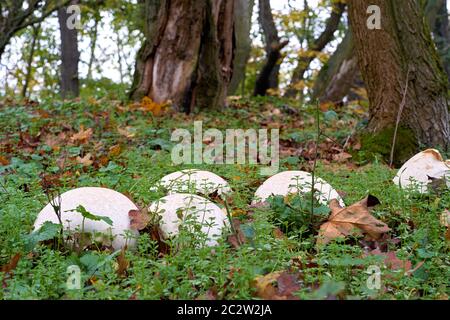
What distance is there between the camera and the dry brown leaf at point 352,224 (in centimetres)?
354

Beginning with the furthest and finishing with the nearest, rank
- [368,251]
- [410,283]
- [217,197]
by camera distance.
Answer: [217,197], [368,251], [410,283]

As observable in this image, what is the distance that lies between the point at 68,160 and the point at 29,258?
8.79 ft

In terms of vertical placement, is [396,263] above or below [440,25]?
below

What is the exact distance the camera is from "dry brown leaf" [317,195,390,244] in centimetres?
354

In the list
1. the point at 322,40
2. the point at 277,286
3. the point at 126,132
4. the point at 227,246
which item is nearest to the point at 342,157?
the point at 126,132

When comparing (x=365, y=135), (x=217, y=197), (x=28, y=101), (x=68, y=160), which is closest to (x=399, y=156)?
(x=365, y=135)

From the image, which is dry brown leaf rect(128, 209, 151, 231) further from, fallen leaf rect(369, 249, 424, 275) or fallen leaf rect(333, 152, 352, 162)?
fallen leaf rect(333, 152, 352, 162)

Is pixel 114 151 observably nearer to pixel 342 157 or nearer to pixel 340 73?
pixel 342 157

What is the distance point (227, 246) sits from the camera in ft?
9.92

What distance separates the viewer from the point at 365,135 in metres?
6.47

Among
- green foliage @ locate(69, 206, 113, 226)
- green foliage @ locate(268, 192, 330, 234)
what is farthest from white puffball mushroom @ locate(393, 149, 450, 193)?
green foliage @ locate(69, 206, 113, 226)

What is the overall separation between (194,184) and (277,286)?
127 cm
